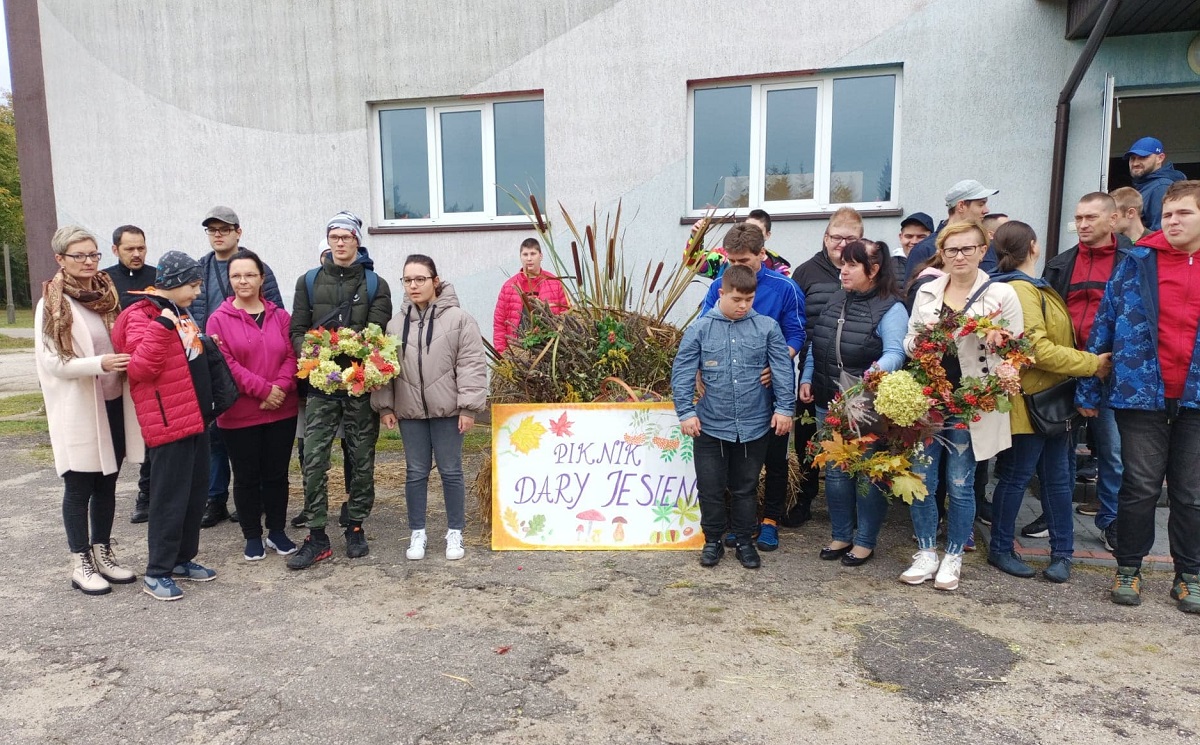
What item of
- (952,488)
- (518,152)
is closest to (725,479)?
(952,488)

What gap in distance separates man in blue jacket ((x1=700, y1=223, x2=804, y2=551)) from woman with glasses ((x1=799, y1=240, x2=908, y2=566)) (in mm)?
160

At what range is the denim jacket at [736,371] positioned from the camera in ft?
13.4

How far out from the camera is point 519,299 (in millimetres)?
5977

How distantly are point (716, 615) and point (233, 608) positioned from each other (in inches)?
95.8

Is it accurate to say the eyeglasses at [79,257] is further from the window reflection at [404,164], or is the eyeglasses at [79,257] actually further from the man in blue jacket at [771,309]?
the window reflection at [404,164]

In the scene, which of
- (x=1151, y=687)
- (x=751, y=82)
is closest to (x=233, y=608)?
(x=1151, y=687)

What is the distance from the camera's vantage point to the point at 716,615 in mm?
3576

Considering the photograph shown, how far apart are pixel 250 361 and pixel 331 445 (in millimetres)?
666

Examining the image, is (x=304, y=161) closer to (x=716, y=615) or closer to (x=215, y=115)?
(x=215, y=115)

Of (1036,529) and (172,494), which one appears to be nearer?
(172,494)

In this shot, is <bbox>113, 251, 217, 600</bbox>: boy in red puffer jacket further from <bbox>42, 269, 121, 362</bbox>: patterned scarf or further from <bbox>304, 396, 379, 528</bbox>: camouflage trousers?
<bbox>304, 396, 379, 528</bbox>: camouflage trousers

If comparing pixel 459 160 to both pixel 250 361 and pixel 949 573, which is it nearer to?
pixel 250 361

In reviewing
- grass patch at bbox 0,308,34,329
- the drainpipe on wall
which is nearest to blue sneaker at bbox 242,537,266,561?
the drainpipe on wall

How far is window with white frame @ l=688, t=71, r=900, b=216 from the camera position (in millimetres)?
6883
